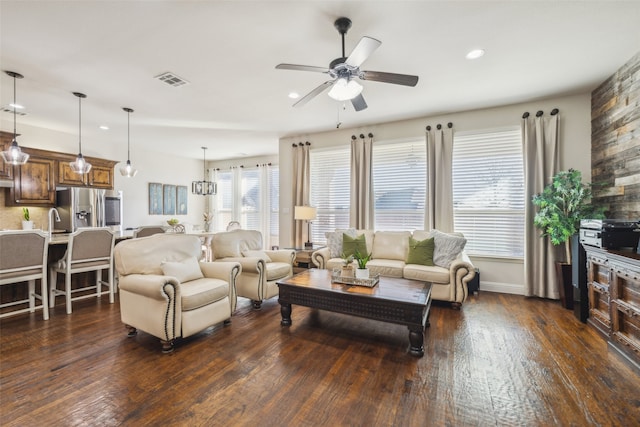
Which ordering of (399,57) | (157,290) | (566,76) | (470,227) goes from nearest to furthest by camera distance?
(157,290)
(399,57)
(566,76)
(470,227)

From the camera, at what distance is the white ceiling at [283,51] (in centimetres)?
219

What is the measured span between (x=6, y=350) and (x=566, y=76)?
6.50 metres

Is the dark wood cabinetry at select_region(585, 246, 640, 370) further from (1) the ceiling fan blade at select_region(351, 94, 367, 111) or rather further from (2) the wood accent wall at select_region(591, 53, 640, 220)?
(1) the ceiling fan blade at select_region(351, 94, 367, 111)

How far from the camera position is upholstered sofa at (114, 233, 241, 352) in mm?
2441

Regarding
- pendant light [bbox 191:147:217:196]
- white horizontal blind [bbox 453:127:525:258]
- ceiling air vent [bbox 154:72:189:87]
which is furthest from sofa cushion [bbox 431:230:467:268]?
pendant light [bbox 191:147:217:196]

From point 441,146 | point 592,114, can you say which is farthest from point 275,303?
point 592,114

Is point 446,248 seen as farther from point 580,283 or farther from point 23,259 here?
point 23,259

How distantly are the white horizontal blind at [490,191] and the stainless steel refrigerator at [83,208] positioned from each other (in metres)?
6.42

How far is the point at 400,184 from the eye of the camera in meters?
4.97

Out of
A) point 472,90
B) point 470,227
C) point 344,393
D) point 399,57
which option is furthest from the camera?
point 470,227

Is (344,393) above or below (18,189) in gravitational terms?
below

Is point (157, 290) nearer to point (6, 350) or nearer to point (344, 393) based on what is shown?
point (6, 350)

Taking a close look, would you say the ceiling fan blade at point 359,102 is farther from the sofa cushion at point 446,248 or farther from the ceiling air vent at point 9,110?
the ceiling air vent at point 9,110

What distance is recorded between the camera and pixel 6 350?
8.12 feet
